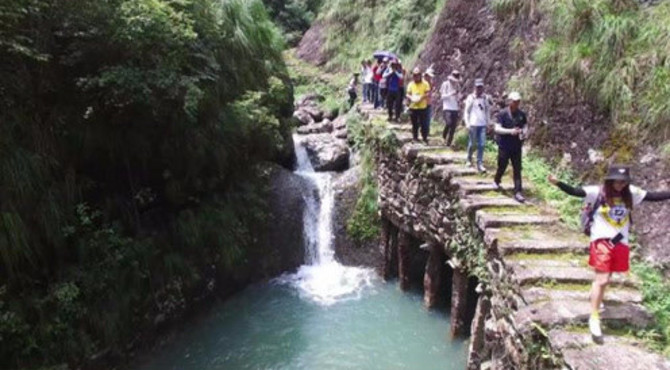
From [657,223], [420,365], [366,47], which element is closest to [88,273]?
[420,365]

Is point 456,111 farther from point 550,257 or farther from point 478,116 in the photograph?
point 550,257

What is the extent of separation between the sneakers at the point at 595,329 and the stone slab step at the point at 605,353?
0.05 meters

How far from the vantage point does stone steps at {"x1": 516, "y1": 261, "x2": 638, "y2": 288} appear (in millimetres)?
5879

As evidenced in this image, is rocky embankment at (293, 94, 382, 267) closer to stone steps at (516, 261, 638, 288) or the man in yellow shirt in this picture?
the man in yellow shirt

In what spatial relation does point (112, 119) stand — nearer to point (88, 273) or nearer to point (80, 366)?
point (88, 273)

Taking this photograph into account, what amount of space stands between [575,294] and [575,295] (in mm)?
23

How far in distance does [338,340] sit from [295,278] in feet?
10.3

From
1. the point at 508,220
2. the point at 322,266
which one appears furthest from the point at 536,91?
the point at 322,266

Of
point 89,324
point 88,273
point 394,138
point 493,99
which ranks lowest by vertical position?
point 89,324

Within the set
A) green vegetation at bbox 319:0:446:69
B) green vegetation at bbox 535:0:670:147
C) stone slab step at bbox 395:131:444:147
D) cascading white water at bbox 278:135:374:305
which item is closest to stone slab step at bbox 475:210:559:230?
green vegetation at bbox 535:0:670:147

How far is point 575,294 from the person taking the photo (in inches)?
222

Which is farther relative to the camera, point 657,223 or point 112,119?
point 112,119

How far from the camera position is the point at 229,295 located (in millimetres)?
11969

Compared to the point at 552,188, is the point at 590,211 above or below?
above
